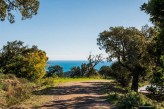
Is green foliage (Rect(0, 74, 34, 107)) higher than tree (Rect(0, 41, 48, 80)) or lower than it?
lower

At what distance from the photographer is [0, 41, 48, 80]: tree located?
39531 millimetres

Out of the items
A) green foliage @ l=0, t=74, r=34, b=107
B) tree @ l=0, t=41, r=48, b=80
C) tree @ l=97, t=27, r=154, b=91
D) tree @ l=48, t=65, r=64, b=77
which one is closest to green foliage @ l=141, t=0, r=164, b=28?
green foliage @ l=0, t=74, r=34, b=107

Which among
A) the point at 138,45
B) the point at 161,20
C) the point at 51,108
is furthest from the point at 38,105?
the point at 138,45

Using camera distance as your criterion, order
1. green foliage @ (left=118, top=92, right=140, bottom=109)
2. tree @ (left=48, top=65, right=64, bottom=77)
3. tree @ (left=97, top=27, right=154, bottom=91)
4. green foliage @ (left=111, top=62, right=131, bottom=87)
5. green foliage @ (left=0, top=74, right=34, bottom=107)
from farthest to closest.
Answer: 1. tree @ (left=48, top=65, right=64, bottom=77)
2. green foliage @ (left=111, top=62, right=131, bottom=87)
3. tree @ (left=97, top=27, right=154, bottom=91)
4. green foliage @ (left=0, top=74, right=34, bottom=107)
5. green foliage @ (left=118, top=92, right=140, bottom=109)

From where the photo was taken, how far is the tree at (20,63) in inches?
1556

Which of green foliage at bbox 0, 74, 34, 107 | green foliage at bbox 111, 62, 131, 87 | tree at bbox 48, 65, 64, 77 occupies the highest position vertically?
tree at bbox 48, 65, 64, 77

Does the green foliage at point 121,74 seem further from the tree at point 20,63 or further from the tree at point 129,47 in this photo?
the tree at point 20,63

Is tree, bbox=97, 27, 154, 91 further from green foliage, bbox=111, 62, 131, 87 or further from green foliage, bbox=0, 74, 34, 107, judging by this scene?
green foliage, bbox=0, 74, 34, 107

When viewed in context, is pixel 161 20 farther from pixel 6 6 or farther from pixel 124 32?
pixel 124 32

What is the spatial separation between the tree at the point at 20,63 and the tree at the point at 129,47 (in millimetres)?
7684

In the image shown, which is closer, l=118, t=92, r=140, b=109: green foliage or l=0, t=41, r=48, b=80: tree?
l=118, t=92, r=140, b=109: green foliage

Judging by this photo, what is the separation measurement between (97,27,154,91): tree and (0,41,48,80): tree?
303 inches

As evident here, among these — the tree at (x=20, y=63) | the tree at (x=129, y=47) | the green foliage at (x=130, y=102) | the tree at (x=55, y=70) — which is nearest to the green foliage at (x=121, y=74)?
the tree at (x=129, y=47)

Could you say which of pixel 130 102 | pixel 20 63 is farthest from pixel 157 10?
pixel 20 63
